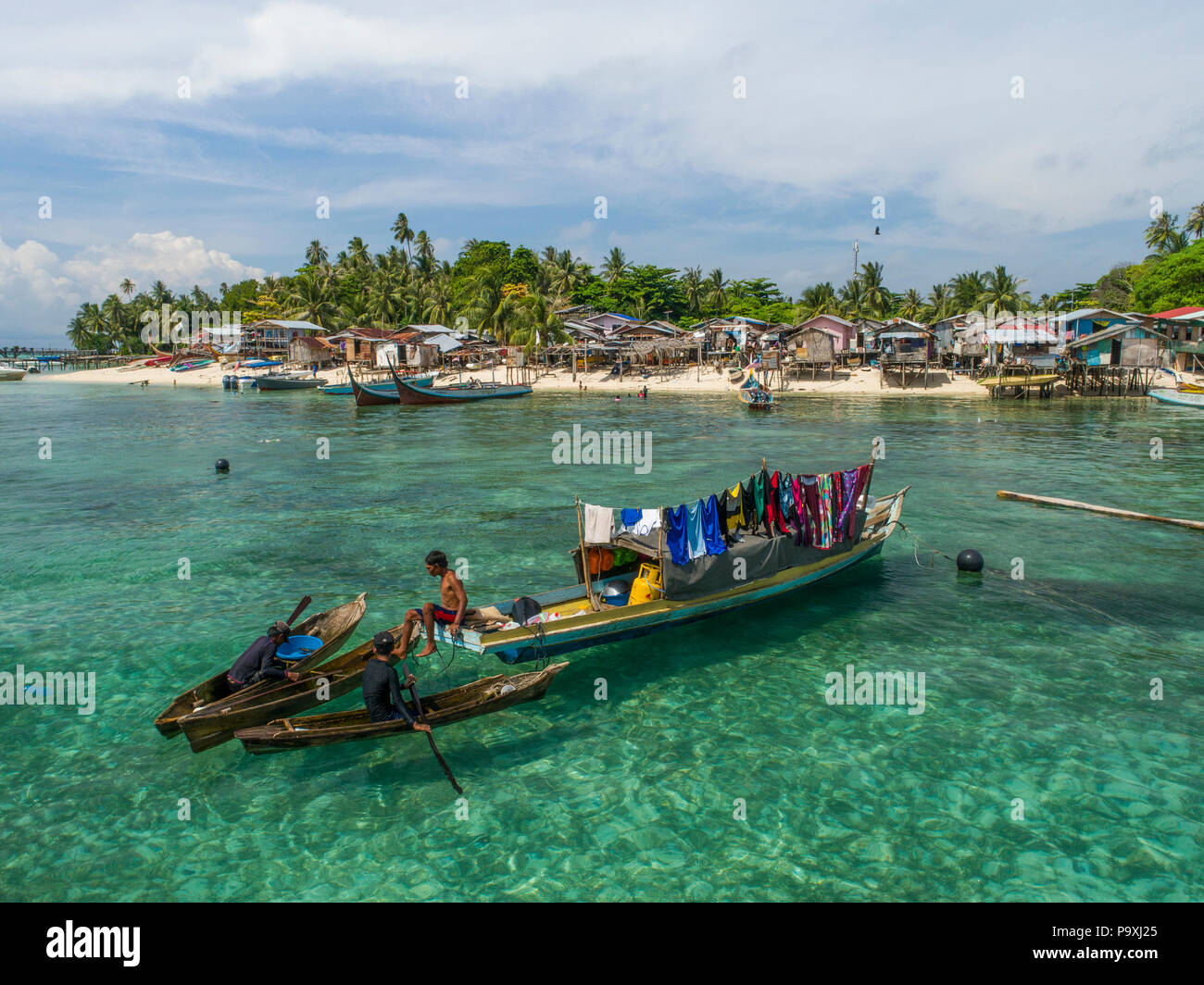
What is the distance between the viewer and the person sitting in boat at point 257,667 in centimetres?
1057

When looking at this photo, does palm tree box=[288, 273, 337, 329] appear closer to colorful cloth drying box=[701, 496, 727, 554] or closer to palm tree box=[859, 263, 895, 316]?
palm tree box=[859, 263, 895, 316]

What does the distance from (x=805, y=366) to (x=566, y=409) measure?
27.1 meters

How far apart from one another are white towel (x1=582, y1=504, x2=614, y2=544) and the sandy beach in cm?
5675

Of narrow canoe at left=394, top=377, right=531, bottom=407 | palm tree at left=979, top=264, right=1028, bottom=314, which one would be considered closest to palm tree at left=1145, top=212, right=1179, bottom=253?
palm tree at left=979, top=264, right=1028, bottom=314

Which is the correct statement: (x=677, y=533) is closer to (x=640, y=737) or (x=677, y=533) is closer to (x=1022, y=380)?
(x=640, y=737)

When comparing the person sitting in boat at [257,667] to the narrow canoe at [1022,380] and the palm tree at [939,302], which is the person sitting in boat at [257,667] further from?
the palm tree at [939,302]

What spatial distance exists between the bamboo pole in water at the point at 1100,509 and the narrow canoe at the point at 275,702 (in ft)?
70.6

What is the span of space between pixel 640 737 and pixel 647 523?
3.87 m

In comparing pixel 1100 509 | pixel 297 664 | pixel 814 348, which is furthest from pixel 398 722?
pixel 814 348

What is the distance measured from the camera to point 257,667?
10695 millimetres

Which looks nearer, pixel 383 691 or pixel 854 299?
pixel 383 691

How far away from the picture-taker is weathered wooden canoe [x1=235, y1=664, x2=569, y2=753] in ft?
31.2

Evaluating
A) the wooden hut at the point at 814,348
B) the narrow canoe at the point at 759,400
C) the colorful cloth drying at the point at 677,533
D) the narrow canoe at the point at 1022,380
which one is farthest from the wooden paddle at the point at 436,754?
the wooden hut at the point at 814,348

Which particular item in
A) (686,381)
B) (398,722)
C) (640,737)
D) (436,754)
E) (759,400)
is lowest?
(640,737)
